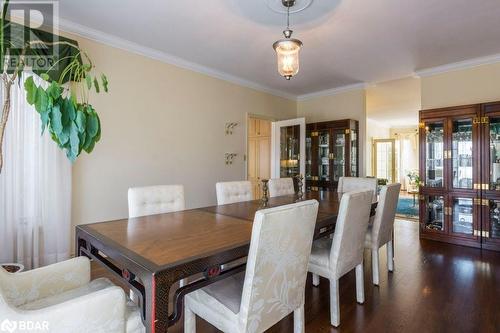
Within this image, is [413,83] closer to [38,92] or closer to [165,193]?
[165,193]

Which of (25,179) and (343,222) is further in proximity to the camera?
(25,179)

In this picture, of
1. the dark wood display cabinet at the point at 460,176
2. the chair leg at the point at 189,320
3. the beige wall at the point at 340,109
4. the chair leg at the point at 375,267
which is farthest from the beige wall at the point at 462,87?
the chair leg at the point at 189,320

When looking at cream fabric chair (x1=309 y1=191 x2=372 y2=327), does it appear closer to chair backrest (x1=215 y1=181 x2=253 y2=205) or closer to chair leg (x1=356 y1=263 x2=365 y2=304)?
chair leg (x1=356 y1=263 x2=365 y2=304)

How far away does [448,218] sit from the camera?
3.70 meters

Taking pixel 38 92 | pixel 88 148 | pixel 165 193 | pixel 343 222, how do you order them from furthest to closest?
pixel 165 193, pixel 343 222, pixel 88 148, pixel 38 92

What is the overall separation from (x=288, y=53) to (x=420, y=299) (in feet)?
7.41

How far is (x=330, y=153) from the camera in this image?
190 inches

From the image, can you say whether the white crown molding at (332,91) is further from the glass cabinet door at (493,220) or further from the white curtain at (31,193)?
the white curtain at (31,193)

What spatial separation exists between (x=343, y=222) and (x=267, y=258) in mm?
788

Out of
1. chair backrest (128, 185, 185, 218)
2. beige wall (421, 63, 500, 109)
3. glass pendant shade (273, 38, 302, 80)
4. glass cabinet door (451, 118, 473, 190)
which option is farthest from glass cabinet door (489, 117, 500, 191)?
chair backrest (128, 185, 185, 218)

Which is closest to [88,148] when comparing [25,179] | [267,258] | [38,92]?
[38,92]

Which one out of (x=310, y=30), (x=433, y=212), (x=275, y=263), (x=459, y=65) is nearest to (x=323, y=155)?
(x=433, y=212)

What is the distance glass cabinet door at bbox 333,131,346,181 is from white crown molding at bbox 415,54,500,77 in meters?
1.46

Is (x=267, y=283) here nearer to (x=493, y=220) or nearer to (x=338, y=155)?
(x=493, y=220)
